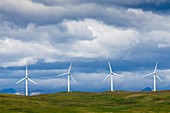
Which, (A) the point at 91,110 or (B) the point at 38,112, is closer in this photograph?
(B) the point at 38,112

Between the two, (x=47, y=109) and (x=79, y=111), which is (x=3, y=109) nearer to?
(x=47, y=109)

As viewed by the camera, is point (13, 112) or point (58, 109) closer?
point (13, 112)

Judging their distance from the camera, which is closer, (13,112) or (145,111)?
(13,112)

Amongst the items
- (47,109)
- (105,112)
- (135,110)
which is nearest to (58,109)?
(47,109)

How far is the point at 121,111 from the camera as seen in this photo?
190 metres

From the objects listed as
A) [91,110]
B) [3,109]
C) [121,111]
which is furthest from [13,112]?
[121,111]

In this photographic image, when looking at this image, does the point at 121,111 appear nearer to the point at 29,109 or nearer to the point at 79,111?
the point at 79,111

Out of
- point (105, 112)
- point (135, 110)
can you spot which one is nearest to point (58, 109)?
point (105, 112)

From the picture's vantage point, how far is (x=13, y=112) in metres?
176

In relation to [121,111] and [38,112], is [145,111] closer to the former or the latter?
[121,111]

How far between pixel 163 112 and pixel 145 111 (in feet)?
26.0

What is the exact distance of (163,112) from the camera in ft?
610

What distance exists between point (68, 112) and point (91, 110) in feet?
42.0

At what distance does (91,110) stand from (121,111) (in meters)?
12.9
